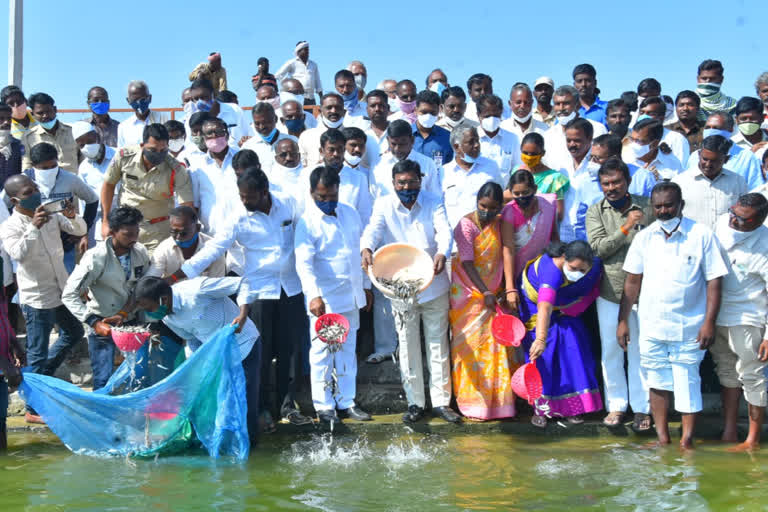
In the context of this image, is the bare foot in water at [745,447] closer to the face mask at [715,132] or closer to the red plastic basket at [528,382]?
the red plastic basket at [528,382]

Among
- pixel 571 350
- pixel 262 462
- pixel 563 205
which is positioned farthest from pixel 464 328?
pixel 262 462

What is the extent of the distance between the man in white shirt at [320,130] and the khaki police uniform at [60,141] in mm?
2943

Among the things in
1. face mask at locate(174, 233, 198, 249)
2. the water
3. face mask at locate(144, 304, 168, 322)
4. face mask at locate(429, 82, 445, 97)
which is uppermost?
face mask at locate(429, 82, 445, 97)

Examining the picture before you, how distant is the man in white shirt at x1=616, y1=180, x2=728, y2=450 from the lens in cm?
719

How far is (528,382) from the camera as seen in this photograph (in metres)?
7.79

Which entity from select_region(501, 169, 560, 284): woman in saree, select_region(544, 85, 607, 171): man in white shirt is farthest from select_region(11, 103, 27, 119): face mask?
select_region(544, 85, 607, 171): man in white shirt

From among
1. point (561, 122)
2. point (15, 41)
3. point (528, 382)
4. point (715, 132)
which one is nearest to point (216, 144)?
point (561, 122)

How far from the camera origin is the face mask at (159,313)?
7.11m

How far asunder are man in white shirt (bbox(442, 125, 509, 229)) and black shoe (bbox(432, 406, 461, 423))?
6.24 ft

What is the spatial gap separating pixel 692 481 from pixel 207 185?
A: 5.56 m

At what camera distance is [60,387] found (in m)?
7.30

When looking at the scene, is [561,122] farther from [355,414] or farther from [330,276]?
[355,414]

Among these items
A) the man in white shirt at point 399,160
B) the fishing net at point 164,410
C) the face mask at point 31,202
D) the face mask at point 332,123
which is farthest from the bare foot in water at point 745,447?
the face mask at point 31,202

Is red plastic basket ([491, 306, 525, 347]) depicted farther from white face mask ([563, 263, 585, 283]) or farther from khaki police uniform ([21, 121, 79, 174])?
khaki police uniform ([21, 121, 79, 174])
